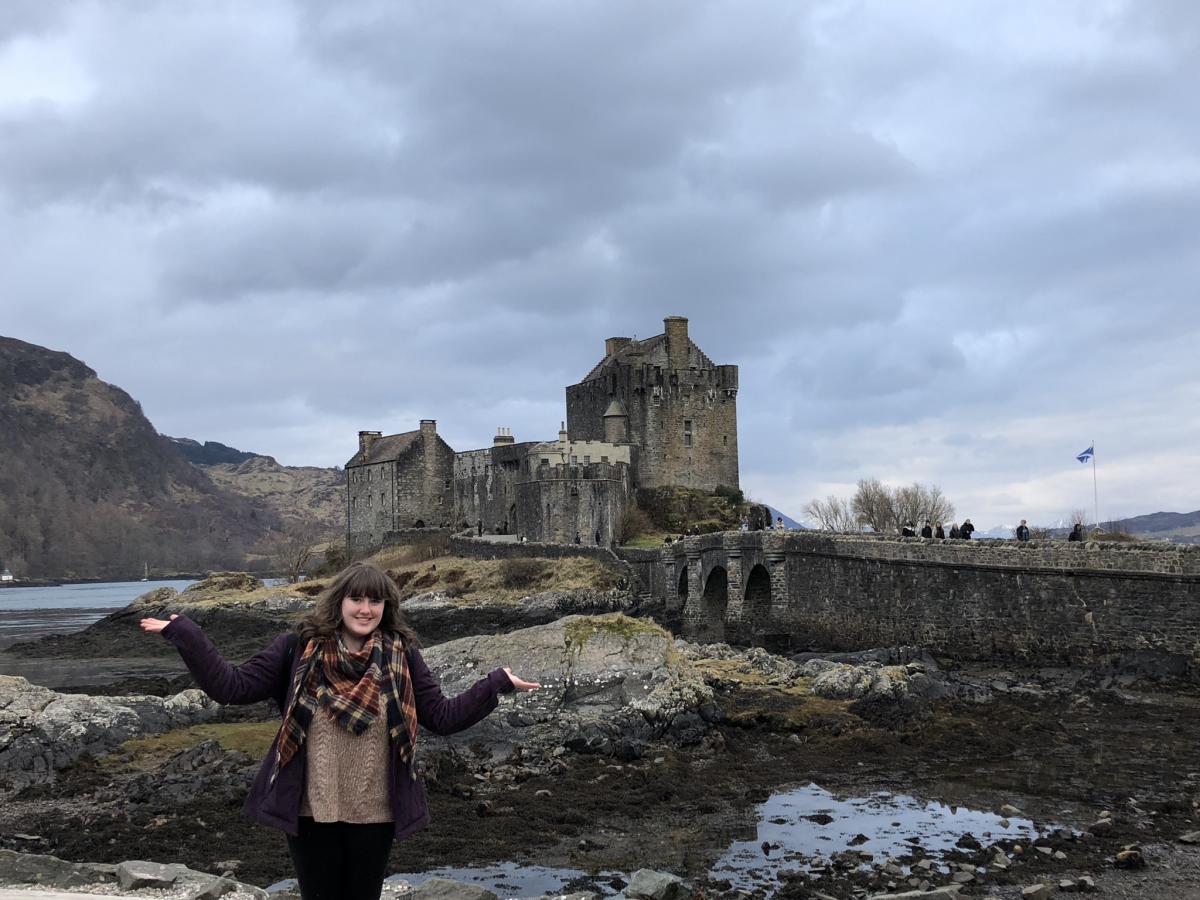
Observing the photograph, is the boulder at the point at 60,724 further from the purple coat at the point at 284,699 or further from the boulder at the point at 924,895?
the purple coat at the point at 284,699

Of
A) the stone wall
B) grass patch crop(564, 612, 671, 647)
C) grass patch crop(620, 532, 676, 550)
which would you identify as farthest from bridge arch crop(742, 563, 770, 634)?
grass patch crop(564, 612, 671, 647)

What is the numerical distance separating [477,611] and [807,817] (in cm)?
3390

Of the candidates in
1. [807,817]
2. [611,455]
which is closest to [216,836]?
[807,817]

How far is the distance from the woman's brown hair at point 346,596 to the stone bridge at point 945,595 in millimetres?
21992

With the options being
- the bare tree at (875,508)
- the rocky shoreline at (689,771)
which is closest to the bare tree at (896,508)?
the bare tree at (875,508)

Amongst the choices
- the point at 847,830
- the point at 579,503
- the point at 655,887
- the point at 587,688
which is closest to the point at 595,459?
the point at 579,503

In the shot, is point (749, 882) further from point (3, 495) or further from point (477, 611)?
point (3, 495)

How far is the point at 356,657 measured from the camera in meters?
5.84

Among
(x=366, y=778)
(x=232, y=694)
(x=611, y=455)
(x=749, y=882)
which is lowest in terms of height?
(x=749, y=882)

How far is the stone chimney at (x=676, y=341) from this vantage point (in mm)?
62094

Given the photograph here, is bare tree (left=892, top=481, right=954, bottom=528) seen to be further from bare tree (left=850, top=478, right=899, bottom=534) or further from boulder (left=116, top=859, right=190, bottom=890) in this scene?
boulder (left=116, top=859, right=190, bottom=890)

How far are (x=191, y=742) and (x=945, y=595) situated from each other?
19.2 m

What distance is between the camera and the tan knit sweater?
569 cm

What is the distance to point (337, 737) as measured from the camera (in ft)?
18.9
